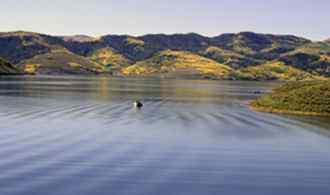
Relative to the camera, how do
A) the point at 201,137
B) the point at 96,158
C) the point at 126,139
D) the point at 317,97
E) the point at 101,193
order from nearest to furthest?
the point at 101,193 → the point at 96,158 → the point at 126,139 → the point at 201,137 → the point at 317,97

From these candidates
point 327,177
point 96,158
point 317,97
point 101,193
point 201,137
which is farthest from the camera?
point 317,97

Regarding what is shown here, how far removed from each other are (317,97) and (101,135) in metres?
66.5

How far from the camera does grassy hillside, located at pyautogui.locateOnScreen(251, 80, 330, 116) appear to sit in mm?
108188

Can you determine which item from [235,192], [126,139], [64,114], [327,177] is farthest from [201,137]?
[64,114]

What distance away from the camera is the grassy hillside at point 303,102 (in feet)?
355

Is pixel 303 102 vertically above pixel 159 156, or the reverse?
pixel 303 102

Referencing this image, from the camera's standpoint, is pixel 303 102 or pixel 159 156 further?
pixel 303 102

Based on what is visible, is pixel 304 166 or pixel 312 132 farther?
pixel 312 132

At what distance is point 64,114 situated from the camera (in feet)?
310

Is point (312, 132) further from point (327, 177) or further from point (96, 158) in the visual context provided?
point (96, 158)

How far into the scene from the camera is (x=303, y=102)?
11275 centimetres

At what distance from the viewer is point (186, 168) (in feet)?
150

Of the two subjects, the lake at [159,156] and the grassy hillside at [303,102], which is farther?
the grassy hillside at [303,102]

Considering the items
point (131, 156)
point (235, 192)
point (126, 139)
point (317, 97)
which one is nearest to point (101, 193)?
point (235, 192)
